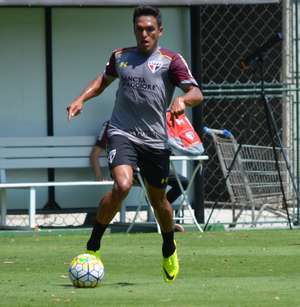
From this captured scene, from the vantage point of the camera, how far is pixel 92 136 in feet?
25.3

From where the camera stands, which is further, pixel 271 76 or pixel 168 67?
pixel 271 76

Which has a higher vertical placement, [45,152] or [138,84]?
[138,84]

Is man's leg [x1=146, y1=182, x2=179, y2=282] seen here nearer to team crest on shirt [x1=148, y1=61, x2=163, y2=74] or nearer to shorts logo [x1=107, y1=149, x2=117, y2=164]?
shorts logo [x1=107, y1=149, x2=117, y2=164]

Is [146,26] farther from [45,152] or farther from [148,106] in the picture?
[45,152]

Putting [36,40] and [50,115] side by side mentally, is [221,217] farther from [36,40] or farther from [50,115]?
[36,40]

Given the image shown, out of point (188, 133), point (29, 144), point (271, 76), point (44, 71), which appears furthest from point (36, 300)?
point (271, 76)

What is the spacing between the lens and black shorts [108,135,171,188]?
4.14 meters

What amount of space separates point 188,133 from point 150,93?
2832mm

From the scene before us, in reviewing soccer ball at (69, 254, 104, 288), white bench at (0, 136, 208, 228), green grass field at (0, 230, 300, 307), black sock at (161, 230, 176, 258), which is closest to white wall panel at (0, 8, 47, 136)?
white bench at (0, 136, 208, 228)

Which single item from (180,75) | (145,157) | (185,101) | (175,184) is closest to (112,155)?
(145,157)

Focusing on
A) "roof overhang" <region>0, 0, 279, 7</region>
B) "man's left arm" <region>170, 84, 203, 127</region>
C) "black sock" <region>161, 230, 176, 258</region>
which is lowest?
"black sock" <region>161, 230, 176, 258</region>

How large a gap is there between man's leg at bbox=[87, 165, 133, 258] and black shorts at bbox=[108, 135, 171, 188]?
0.39 feet

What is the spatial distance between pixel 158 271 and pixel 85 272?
100 centimetres

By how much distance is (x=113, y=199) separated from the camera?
4.01 metres
